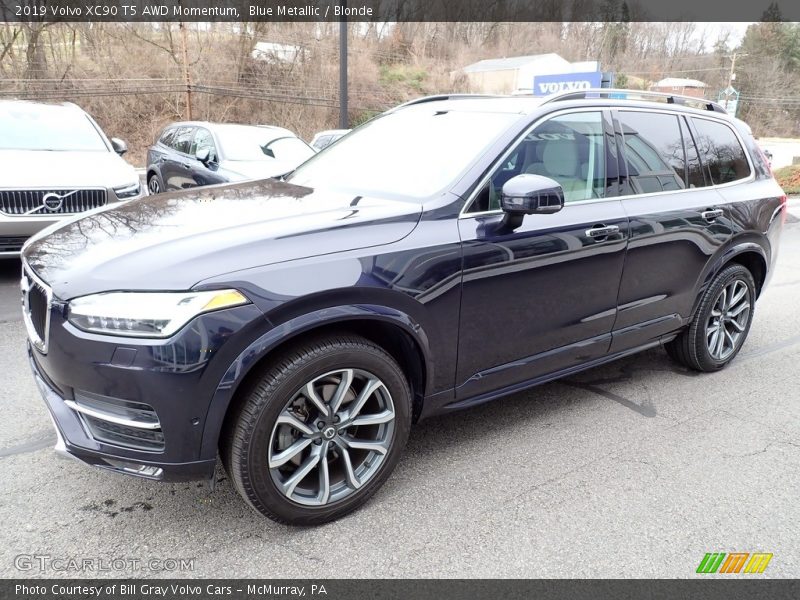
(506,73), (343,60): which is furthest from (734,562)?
(506,73)

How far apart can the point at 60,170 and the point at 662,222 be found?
561cm

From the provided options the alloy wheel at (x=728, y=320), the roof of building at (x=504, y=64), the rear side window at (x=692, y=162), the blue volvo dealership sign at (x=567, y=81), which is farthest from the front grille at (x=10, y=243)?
the roof of building at (x=504, y=64)

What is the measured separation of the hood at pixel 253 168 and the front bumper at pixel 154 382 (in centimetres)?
627

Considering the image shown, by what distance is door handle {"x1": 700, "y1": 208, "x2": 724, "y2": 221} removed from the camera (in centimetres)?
392

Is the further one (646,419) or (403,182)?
(646,419)

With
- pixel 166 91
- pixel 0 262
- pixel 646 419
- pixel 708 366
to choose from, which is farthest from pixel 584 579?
pixel 166 91

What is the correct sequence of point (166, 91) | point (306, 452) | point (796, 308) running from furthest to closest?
1. point (166, 91)
2. point (796, 308)
3. point (306, 452)

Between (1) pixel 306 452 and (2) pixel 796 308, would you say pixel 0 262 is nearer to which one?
(1) pixel 306 452

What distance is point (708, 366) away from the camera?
4359 millimetres

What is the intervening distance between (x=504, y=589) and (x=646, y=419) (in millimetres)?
1802

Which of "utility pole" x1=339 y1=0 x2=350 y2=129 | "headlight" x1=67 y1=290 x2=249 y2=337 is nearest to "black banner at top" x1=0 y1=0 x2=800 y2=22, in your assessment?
"utility pole" x1=339 y1=0 x2=350 y2=129

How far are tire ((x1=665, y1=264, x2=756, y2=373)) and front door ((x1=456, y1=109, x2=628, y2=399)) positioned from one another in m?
1.03

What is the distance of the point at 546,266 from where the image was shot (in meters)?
3.11

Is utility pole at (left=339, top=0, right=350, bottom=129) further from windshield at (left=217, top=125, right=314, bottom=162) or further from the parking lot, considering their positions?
the parking lot
